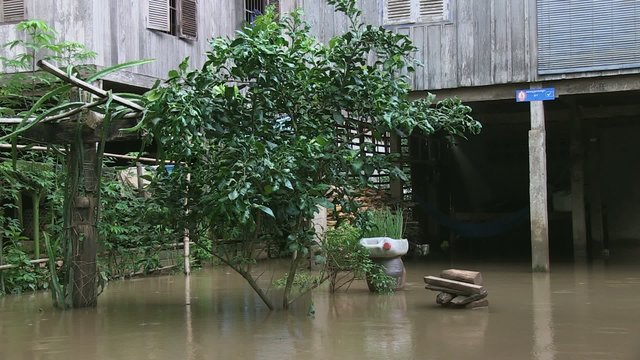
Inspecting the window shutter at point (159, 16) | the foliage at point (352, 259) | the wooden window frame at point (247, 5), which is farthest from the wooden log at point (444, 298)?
the wooden window frame at point (247, 5)

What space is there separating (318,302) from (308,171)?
6.87ft

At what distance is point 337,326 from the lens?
6.64m

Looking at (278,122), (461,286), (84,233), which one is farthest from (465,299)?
(84,233)

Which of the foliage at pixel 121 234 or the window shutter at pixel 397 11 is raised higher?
the window shutter at pixel 397 11

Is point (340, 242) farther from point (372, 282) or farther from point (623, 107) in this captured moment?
point (623, 107)

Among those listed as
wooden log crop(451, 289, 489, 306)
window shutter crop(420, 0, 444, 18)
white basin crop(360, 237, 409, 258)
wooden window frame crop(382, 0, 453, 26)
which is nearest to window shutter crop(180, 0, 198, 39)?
wooden window frame crop(382, 0, 453, 26)

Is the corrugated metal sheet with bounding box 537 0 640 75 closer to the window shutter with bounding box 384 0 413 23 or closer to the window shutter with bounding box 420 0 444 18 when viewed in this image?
the window shutter with bounding box 420 0 444 18

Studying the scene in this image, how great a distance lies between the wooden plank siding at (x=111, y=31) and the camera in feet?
34.1

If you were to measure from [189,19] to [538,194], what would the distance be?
6388 millimetres

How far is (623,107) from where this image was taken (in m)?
14.5

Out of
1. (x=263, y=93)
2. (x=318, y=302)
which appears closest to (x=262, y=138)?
(x=263, y=93)

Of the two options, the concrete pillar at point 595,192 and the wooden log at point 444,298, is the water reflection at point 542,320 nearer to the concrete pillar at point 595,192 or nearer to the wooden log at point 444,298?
the wooden log at point 444,298

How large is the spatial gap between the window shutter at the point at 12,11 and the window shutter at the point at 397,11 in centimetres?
565

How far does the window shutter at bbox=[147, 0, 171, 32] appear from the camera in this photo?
11.3m
